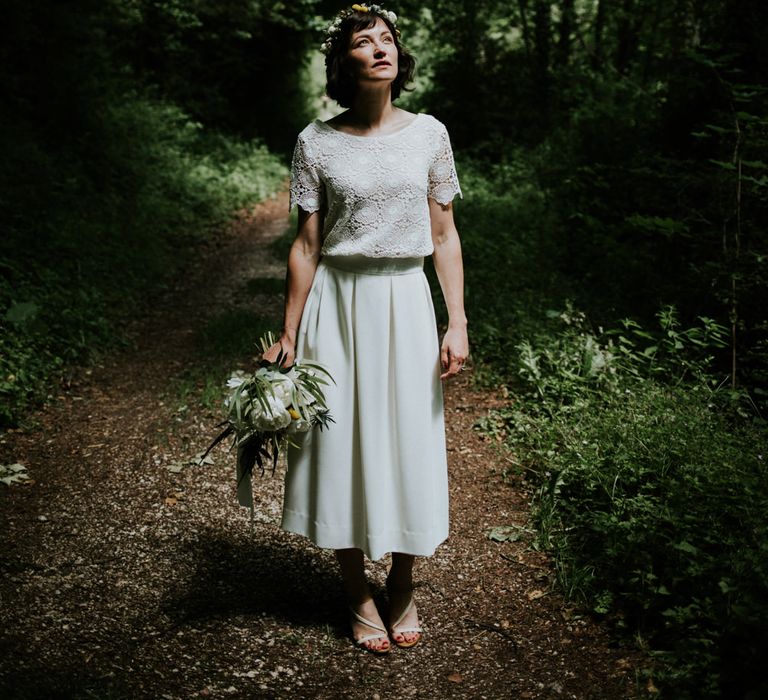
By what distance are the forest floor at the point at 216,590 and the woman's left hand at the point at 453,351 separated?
1208 mm

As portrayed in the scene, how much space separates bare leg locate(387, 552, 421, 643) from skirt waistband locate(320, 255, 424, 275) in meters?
1.16

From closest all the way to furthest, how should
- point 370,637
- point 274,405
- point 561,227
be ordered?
point 274,405 → point 370,637 → point 561,227

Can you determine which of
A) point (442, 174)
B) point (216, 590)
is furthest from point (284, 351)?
point (216, 590)

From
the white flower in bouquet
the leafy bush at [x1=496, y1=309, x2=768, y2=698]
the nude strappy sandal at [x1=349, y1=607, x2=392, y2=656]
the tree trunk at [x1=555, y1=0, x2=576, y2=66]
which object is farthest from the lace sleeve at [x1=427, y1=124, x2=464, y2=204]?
the tree trunk at [x1=555, y1=0, x2=576, y2=66]

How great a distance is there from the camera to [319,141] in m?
2.70

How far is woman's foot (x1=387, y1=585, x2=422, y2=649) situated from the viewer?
3.06m

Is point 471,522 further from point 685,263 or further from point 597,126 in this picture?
point 597,126

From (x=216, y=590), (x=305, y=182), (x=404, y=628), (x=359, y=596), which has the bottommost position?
(x=216, y=590)

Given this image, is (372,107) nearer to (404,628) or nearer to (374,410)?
(374,410)

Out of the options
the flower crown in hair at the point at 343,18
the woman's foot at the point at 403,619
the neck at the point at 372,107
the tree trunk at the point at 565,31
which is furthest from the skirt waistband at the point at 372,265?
the tree trunk at the point at 565,31

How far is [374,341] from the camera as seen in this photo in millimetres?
2746

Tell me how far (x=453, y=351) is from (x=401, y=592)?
1065mm

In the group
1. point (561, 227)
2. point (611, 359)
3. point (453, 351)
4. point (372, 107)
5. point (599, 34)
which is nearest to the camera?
point (372, 107)

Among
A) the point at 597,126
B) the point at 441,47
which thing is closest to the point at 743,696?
the point at 597,126
